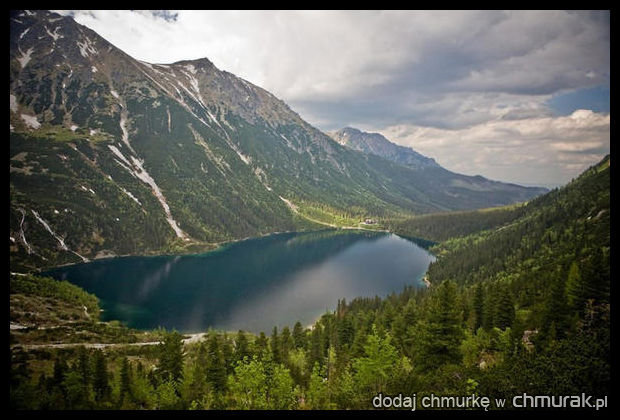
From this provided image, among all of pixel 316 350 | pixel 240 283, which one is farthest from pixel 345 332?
pixel 240 283

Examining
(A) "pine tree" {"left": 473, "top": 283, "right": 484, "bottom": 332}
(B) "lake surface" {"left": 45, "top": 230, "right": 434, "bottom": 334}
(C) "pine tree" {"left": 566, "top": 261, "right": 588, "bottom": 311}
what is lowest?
(B) "lake surface" {"left": 45, "top": 230, "right": 434, "bottom": 334}

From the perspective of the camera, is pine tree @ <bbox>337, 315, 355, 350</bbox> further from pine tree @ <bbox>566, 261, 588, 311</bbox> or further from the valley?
pine tree @ <bbox>566, 261, 588, 311</bbox>

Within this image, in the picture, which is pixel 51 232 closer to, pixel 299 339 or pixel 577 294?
pixel 299 339

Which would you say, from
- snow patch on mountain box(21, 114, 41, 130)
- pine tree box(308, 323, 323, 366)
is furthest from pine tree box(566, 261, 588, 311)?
snow patch on mountain box(21, 114, 41, 130)

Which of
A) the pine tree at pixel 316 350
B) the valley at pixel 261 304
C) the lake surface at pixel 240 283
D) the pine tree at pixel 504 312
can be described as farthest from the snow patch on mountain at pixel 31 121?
the pine tree at pixel 504 312

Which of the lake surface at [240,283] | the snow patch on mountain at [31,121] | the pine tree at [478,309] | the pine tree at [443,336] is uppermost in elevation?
the snow patch on mountain at [31,121]

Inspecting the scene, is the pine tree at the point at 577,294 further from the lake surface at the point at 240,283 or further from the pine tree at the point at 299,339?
the lake surface at the point at 240,283

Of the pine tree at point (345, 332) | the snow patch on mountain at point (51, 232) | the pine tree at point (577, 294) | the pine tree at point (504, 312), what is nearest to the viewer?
the pine tree at point (577, 294)
